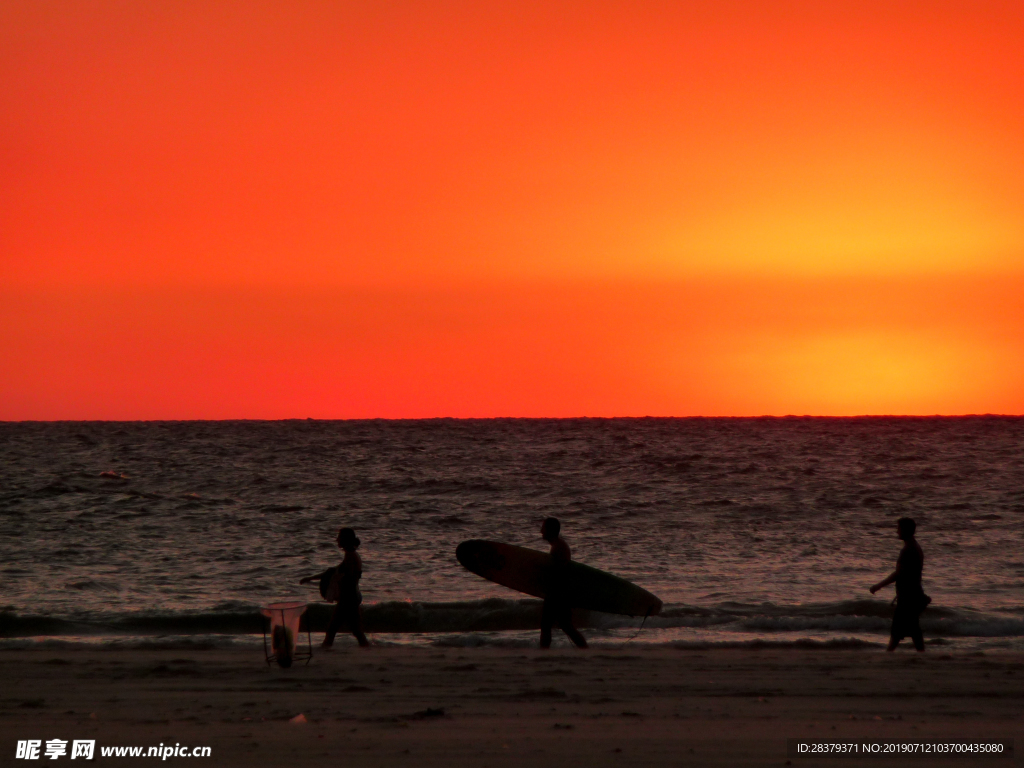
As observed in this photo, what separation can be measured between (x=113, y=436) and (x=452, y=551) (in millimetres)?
66143

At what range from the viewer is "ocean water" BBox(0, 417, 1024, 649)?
15.0 meters

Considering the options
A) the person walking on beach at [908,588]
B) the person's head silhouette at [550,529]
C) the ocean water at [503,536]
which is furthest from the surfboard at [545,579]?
the person walking on beach at [908,588]

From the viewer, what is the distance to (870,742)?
7.20 meters

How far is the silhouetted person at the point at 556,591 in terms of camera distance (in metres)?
11.2

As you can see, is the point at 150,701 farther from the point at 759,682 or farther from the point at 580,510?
the point at 580,510

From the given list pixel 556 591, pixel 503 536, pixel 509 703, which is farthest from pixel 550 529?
pixel 503 536

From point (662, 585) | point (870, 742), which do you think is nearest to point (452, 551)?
point (662, 585)

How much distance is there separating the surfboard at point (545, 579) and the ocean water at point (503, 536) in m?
0.53

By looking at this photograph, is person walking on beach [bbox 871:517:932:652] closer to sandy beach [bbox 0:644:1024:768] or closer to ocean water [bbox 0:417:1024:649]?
sandy beach [bbox 0:644:1024:768]

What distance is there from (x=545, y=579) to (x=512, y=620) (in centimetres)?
270

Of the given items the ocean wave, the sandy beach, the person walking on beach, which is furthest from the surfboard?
the person walking on beach

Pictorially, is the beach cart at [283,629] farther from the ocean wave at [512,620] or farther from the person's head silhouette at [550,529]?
the ocean wave at [512,620]

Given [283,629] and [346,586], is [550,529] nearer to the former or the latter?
[346,586]

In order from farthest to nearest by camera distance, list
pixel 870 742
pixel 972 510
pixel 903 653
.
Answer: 1. pixel 972 510
2. pixel 903 653
3. pixel 870 742
